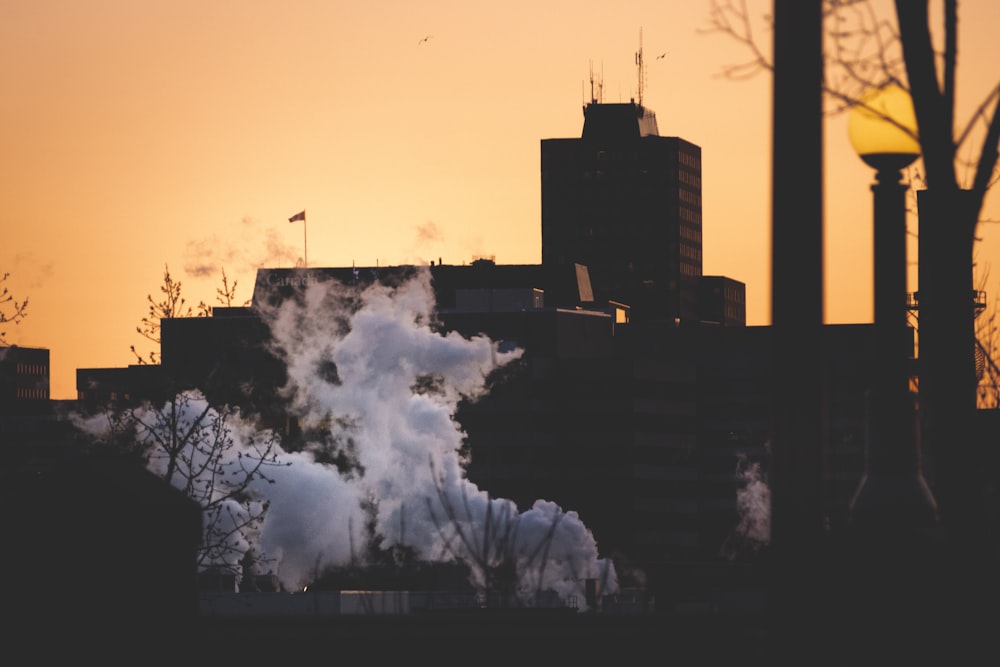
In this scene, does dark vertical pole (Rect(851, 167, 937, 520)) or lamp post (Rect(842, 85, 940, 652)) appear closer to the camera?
lamp post (Rect(842, 85, 940, 652))

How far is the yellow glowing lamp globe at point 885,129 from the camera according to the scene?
13070mm

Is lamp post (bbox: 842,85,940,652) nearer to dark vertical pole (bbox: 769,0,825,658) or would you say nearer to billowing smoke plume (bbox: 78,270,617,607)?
dark vertical pole (bbox: 769,0,825,658)

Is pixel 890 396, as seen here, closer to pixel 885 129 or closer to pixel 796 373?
pixel 885 129

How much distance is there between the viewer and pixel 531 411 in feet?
654

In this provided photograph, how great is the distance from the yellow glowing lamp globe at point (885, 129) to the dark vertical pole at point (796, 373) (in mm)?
4639

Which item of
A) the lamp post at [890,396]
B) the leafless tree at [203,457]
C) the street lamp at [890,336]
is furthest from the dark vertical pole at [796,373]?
the street lamp at [890,336]

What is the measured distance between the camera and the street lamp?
13.0 meters

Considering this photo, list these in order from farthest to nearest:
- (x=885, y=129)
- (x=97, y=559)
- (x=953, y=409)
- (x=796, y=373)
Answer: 1. (x=885, y=129)
2. (x=953, y=409)
3. (x=97, y=559)
4. (x=796, y=373)

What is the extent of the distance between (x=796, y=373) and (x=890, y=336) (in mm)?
5128

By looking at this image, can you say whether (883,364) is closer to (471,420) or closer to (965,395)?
(965,395)

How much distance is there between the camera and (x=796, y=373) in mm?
8469

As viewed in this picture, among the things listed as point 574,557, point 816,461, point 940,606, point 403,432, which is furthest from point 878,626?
point 403,432

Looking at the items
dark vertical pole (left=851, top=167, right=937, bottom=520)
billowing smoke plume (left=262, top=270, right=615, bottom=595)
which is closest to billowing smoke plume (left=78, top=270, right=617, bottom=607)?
billowing smoke plume (left=262, top=270, right=615, bottom=595)

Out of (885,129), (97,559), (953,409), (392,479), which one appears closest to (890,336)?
(953,409)
